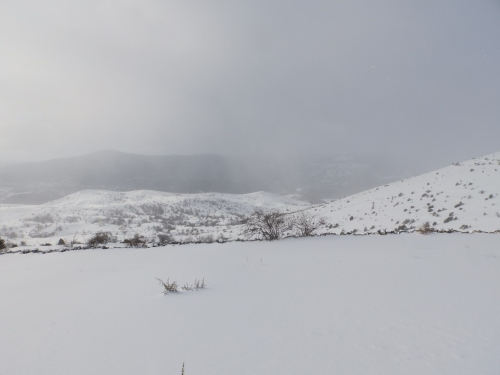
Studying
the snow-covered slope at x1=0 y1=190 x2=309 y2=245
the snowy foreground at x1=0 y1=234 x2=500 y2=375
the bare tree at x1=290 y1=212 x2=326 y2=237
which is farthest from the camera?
the snow-covered slope at x1=0 y1=190 x2=309 y2=245

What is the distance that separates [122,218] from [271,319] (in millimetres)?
Result: 48720

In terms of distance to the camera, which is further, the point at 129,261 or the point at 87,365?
the point at 129,261

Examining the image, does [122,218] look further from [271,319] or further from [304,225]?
[271,319]

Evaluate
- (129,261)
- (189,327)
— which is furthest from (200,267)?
(189,327)

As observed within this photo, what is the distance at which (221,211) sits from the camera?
7012 cm

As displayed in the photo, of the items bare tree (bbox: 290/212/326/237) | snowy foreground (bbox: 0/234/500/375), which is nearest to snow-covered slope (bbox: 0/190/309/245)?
bare tree (bbox: 290/212/326/237)

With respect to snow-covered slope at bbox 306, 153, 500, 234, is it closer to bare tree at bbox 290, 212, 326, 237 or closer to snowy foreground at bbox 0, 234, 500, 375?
bare tree at bbox 290, 212, 326, 237

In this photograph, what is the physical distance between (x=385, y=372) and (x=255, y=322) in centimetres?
115

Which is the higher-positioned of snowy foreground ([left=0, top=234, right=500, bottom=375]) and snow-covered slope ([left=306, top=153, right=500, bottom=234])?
snow-covered slope ([left=306, top=153, right=500, bottom=234])

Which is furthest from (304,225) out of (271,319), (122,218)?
(122,218)

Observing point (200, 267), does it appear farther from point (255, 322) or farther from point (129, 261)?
point (255, 322)

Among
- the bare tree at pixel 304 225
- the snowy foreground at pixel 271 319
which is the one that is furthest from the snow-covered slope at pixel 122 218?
the snowy foreground at pixel 271 319

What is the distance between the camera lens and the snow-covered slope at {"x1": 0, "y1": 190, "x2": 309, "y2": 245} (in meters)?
28.8

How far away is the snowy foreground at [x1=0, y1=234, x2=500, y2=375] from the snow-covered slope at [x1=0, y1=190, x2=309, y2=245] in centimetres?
1637
